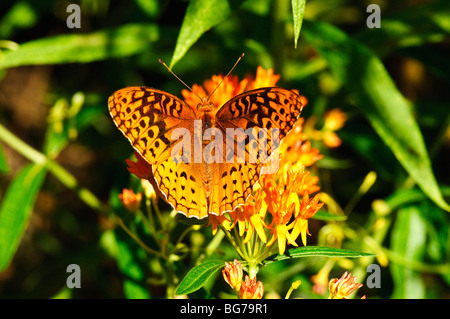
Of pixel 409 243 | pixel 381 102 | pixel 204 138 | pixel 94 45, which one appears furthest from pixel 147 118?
pixel 409 243

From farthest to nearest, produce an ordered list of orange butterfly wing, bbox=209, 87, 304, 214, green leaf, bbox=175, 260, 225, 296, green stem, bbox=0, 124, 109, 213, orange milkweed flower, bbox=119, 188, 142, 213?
1. green stem, bbox=0, 124, 109, 213
2. orange milkweed flower, bbox=119, 188, 142, 213
3. orange butterfly wing, bbox=209, 87, 304, 214
4. green leaf, bbox=175, 260, 225, 296

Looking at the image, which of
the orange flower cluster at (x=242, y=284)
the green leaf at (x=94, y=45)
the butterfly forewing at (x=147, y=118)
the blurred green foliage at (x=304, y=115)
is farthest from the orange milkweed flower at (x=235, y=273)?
the green leaf at (x=94, y=45)

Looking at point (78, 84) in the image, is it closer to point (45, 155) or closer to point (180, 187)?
point (45, 155)

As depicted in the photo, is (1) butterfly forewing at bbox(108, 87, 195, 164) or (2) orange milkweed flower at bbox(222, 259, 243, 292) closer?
(2) orange milkweed flower at bbox(222, 259, 243, 292)

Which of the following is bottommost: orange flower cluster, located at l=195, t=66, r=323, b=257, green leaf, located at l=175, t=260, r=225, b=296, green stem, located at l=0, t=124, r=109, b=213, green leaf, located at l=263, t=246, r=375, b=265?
green leaf, located at l=175, t=260, r=225, b=296

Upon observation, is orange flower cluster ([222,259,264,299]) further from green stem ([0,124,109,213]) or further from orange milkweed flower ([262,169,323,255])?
green stem ([0,124,109,213])

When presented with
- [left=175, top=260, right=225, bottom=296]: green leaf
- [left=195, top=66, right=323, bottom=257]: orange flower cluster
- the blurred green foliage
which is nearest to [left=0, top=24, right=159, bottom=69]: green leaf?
the blurred green foliage
